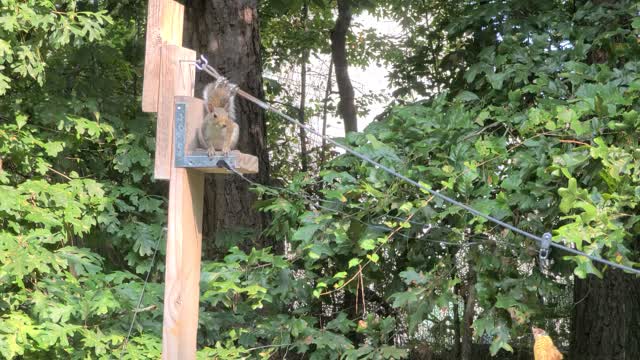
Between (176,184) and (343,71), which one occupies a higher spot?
(343,71)

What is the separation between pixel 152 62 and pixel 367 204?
1016mm

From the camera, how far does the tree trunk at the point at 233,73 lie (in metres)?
4.02

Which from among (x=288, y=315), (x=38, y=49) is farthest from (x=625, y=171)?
(x=38, y=49)

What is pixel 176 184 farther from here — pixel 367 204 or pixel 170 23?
pixel 367 204

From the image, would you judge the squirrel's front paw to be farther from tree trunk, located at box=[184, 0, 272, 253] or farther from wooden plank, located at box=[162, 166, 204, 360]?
tree trunk, located at box=[184, 0, 272, 253]

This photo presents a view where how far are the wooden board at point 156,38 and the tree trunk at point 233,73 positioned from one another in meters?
1.78

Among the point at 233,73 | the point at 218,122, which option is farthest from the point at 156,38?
the point at 233,73

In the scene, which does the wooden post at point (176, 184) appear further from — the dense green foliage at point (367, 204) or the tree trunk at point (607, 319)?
the tree trunk at point (607, 319)

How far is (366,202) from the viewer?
2812 millimetres

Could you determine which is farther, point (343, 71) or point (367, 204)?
point (343, 71)

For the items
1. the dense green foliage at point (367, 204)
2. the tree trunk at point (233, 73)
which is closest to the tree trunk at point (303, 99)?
the tree trunk at point (233, 73)

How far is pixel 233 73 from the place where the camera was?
409cm

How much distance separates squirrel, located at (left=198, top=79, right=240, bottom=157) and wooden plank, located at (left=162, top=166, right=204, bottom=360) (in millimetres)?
115

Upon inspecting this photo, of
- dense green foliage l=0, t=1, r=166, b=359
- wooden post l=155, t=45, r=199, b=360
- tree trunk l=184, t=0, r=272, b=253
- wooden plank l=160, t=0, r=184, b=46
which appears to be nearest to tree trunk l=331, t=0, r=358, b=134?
tree trunk l=184, t=0, r=272, b=253
